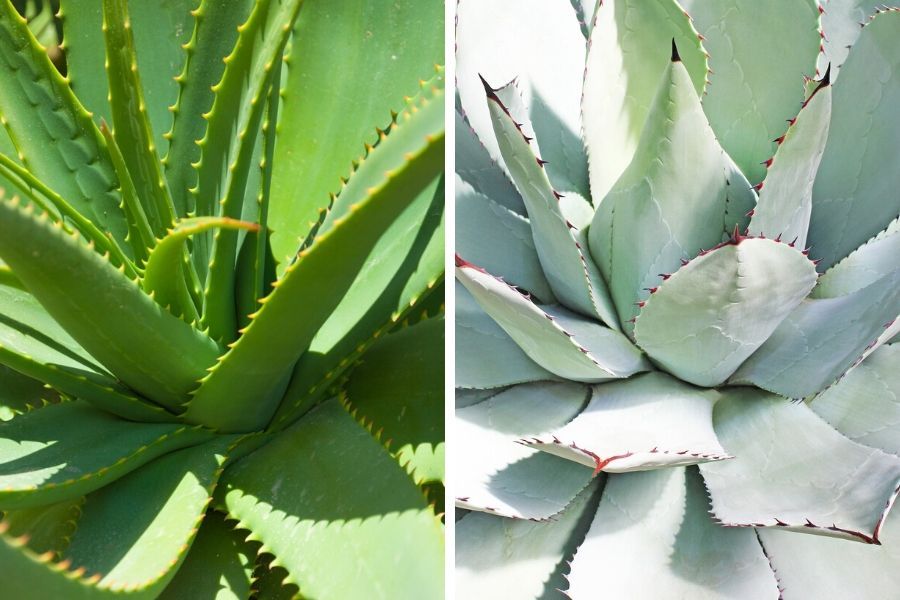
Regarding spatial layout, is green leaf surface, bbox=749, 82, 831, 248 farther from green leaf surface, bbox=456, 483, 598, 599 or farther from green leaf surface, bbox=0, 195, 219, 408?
green leaf surface, bbox=0, 195, 219, 408

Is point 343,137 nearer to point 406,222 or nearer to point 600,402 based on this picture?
point 406,222

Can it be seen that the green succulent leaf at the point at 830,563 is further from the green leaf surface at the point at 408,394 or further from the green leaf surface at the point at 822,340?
the green leaf surface at the point at 408,394

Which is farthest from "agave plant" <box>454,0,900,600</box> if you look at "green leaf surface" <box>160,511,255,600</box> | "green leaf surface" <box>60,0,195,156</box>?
"green leaf surface" <box>60,0,195,156</box>

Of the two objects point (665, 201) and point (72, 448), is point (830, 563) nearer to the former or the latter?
point (665, 201)

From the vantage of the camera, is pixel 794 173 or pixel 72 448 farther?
pixel 72 448

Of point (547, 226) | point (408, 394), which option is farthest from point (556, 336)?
point (408, 394)

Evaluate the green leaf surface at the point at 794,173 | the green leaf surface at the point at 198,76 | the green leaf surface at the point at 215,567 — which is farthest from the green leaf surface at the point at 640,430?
the green leaf surface at the point at 198,76

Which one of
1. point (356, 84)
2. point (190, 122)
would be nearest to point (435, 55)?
point (356, 84)
